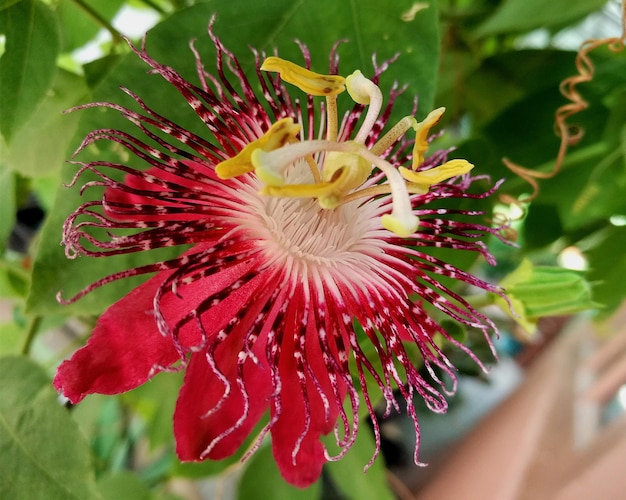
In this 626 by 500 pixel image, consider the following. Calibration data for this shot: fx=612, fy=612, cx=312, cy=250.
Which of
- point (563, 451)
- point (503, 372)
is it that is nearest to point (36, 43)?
point (563, 451)

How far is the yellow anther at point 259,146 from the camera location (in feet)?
1.12

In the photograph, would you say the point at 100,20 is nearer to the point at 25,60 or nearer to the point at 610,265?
the point at 25,60

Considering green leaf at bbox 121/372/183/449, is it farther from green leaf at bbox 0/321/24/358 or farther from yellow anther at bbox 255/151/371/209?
yellow anther at bbox 255/151/371/209

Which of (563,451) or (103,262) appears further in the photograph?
(563,451)

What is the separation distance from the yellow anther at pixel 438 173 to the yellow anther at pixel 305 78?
0.07 metres

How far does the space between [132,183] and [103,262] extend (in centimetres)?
6

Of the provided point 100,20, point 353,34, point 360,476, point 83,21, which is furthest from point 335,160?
point 360,476

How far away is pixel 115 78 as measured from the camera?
1.41ft

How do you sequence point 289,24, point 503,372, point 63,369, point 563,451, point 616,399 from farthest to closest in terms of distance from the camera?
point 503,372, point 616,399, point 563,451, point 289,24, point 63,369

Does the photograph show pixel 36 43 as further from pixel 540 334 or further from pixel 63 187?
pixel 540 334

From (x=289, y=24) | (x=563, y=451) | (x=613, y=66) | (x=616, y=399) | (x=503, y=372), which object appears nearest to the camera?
(x=289, y=24)

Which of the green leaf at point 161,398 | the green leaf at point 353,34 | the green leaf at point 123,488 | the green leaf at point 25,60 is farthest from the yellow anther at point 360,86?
the green leaf at point 123,488

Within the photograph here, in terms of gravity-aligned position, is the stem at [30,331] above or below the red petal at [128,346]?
below

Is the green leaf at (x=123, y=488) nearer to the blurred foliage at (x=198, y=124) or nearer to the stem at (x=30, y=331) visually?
the blurred foliage at (x=198, y=124)
